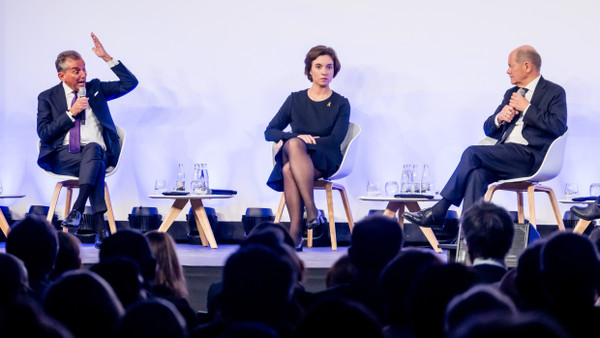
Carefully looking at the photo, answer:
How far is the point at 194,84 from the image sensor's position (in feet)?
18.2

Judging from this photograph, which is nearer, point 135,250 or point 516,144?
point 135,250

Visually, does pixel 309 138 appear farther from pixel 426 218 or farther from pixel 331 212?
pixel 426 218

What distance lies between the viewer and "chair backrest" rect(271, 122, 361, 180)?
4.60 meters

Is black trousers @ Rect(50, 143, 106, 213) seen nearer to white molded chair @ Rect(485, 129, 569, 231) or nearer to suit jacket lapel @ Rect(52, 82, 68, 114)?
suit jacket lapel @ Rect(52, 82, 68, 114)

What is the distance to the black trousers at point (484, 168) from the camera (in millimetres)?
3965

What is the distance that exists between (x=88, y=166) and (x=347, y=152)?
161cm

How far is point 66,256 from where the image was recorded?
218 cm

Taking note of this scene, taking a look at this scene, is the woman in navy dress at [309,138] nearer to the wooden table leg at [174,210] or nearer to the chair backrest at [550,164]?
the wooden table leg at [174,210]

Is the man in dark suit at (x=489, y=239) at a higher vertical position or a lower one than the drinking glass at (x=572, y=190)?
higher

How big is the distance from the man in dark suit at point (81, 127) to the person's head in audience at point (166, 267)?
249 centimetres

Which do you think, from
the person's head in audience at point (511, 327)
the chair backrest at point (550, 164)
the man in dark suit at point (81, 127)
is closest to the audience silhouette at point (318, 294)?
the person's head in audience at point (511, 327)

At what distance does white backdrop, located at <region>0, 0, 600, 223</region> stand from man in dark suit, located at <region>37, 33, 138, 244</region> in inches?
31.7

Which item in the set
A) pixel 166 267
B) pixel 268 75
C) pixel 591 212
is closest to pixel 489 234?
pixel 166 267

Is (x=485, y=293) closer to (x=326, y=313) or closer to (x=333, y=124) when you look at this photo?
(x=326, y=313)
